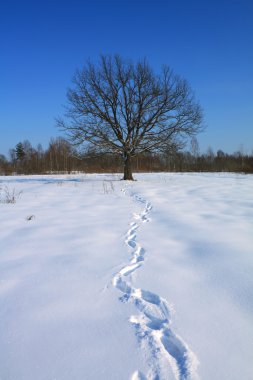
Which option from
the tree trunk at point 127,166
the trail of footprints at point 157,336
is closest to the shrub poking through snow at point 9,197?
the trail of footprints at point 157,336

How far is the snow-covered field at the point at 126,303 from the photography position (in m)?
1.36

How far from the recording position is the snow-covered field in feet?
4.45

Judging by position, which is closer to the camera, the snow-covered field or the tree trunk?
the snow-covered field

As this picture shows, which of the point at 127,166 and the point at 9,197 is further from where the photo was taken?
the point at 127,166

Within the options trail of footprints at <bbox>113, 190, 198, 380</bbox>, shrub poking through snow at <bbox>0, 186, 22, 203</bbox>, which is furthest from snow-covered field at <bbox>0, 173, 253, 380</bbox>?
shrub poking through snow at <bbox>0, 186, 22, 203</bbox>

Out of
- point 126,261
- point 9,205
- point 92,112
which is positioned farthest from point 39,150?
point 126,261

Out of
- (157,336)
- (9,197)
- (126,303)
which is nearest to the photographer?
(157,336)

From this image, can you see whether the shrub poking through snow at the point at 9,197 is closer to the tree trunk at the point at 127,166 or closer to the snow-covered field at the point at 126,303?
the snow-covered field at the point at 126,303

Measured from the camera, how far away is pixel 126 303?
193cm

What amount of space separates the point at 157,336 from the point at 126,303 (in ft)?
1.35

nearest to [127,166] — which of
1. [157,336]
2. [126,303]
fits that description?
[126,303]

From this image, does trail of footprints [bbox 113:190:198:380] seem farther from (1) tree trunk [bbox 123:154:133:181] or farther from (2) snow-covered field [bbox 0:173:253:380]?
(1) tree trunk [bbox 123:154:133:181]

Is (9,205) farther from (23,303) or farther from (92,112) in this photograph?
(92,112)

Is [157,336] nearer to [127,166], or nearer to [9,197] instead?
[9,197]
